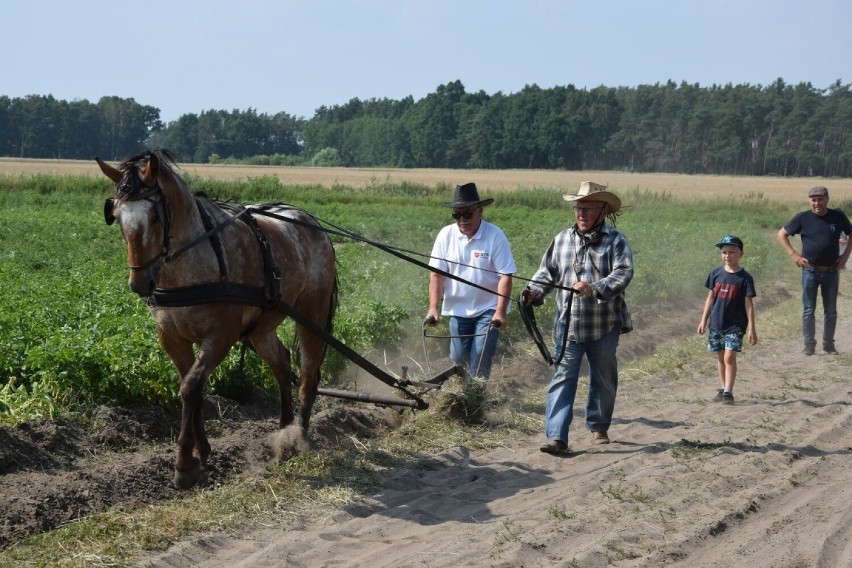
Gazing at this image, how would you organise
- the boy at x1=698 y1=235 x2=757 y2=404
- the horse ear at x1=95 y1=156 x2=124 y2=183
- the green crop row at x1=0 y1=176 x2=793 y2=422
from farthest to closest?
the boy at x1=698 y1=235 x2=757 y2=404 < the green crop row at x1=0 y1=176 x2=793 y2=422 < the horse ear at x1=95 y1=156 x2=124 y2=183

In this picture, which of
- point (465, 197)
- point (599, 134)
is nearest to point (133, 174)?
point (465, 197)

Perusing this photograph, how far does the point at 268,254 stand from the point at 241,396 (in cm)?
215

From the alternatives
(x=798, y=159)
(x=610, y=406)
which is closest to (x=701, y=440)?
(x=610, y=406)

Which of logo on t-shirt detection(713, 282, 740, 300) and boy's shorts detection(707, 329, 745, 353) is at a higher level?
logo on t-shirt detection(713, 282, 740, 300)

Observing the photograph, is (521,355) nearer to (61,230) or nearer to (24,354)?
(24,354)

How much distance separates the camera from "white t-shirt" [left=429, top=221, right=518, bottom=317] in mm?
7918

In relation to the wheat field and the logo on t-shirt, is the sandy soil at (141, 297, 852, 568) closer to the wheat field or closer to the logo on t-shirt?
the logo on t-shirt

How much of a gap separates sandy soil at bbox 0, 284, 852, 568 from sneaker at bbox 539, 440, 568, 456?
0.05 m

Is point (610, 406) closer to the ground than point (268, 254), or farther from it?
closer to the ground

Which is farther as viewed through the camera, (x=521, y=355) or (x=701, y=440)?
(x=521, y=355)

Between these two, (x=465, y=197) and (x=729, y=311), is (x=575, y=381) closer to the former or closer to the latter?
(x=465, y=197)

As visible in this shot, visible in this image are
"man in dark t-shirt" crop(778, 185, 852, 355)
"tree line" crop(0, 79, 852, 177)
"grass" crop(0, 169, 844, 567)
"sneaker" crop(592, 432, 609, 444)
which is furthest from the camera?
"tree line" crop(0, 79, 852, 177)

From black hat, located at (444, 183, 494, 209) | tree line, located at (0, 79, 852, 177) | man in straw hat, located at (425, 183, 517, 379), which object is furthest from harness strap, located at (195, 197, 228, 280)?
tree line, located at (0, 79, 852, 177)

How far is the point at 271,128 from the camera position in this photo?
123 m
